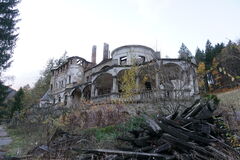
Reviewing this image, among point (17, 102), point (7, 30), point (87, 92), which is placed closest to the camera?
point (7, 30)

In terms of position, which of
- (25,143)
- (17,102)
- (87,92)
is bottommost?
(25,143)

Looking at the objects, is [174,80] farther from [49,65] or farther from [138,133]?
[49,65]

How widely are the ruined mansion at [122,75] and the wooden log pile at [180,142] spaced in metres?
4.11

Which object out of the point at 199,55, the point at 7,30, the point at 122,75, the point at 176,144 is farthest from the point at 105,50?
the point at 176,144

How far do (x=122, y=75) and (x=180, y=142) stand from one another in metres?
16.8

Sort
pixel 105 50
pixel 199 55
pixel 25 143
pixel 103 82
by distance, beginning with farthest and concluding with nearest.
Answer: pixel 199 55
pixel 105 50
pixel 103 82
pixel 25 143

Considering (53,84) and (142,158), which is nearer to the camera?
(142,158)

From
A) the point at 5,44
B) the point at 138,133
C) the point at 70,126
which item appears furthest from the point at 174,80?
the point at 5,44

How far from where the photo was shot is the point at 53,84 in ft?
132

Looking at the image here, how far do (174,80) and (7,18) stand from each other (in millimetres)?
17609

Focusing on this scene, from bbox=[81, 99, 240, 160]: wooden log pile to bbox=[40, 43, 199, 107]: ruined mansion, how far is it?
4106mm

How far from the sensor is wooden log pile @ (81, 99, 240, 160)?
519 centimetres

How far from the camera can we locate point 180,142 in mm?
5406

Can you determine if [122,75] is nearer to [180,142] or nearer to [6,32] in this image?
[6,32]
